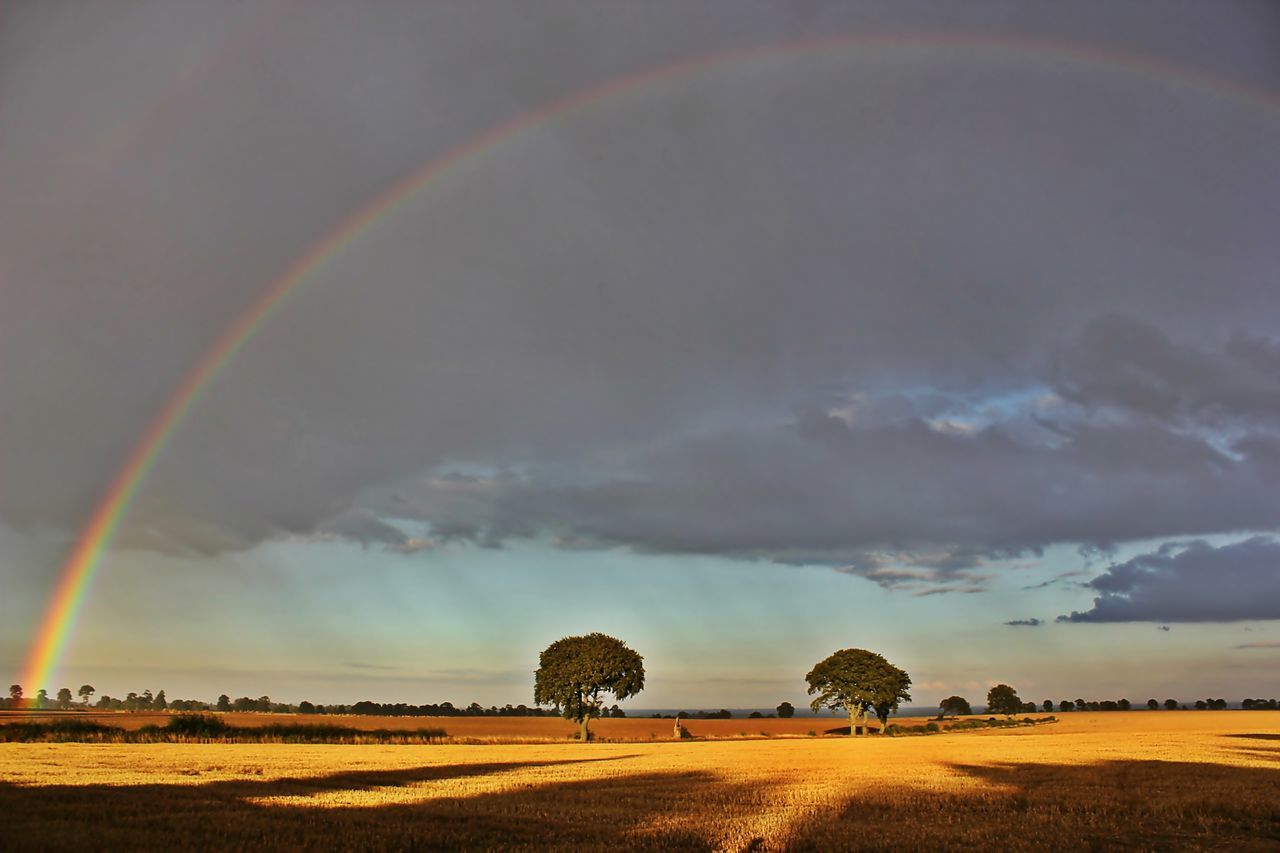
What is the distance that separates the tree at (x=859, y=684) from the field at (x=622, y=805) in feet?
259

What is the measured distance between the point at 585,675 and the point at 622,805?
255 ft

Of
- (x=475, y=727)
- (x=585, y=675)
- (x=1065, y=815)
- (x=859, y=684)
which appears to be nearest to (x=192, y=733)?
(x=585, y=675)

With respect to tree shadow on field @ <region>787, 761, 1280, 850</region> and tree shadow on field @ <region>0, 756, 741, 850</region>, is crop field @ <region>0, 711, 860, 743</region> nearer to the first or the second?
tree shadow on field @ <region>0, 756, 741, 850</region>

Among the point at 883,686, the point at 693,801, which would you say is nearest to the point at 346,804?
the point at 693,801

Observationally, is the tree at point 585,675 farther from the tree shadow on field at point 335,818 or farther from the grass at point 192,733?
the tree shadow on field at point 335,818

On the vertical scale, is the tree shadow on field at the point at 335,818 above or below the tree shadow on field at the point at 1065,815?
above

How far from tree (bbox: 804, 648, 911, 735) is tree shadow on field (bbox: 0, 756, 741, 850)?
9765 cm

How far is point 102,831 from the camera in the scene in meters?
18.1

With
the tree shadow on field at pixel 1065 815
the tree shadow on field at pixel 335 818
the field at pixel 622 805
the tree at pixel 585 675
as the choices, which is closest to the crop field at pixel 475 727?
the tree at pixel 585 675

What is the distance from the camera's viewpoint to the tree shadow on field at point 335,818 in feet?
58.0

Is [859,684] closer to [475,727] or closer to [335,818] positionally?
[475,727]

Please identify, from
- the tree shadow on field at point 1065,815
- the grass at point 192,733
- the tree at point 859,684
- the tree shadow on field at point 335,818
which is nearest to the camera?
the tree shadow on field at point 335,818

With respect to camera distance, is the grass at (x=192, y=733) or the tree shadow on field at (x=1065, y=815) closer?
the tree shadow on field at (x=1065, y=815)

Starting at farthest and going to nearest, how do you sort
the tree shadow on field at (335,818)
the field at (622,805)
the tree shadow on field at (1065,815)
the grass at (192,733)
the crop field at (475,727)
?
1. the crop field at (475,727)
2. the grass at (192,733)
3. the tree shadow on field at (1065,815)
4. the field at (622,805)
5. the tree shadow on field at (335,818)
